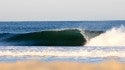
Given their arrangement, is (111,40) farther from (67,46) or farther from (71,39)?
(71,39)

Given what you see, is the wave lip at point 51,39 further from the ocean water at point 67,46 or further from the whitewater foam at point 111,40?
the whitewater foam at point 111,40

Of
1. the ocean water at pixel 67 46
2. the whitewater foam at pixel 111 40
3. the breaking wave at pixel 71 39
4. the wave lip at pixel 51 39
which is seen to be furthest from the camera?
the wave lip at pixel 51 39

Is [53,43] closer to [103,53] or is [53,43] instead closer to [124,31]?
[124,31]

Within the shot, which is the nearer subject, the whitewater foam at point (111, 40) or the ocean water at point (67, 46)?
the ocean water at point (67, 46)

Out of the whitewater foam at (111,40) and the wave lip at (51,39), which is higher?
the whitewater foam at (111,40)

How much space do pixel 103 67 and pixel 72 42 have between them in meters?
13.5

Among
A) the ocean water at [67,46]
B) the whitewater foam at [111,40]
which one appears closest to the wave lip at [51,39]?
the ocean water at [67,46]

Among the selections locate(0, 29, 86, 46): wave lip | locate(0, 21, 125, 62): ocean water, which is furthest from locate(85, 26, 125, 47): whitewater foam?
locate(0, 29, 86, 46): wave lip

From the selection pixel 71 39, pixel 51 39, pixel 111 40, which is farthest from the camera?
pixel 51 39

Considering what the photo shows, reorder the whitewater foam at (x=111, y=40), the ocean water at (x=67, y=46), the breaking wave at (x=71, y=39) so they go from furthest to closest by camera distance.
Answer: the breaking wave at (x=71, y=39) < the whitewater foam at (x=111, y=40) < the ocean water at (x=67, y=46)

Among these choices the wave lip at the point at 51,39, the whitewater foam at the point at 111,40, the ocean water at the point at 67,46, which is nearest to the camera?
the ocean water at the point at 67,46

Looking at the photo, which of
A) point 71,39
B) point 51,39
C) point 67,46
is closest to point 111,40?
point 67,46

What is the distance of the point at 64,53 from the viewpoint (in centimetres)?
1300

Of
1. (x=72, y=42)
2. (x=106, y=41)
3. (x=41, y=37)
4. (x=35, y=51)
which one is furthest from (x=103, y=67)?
(x=41, y=37)
